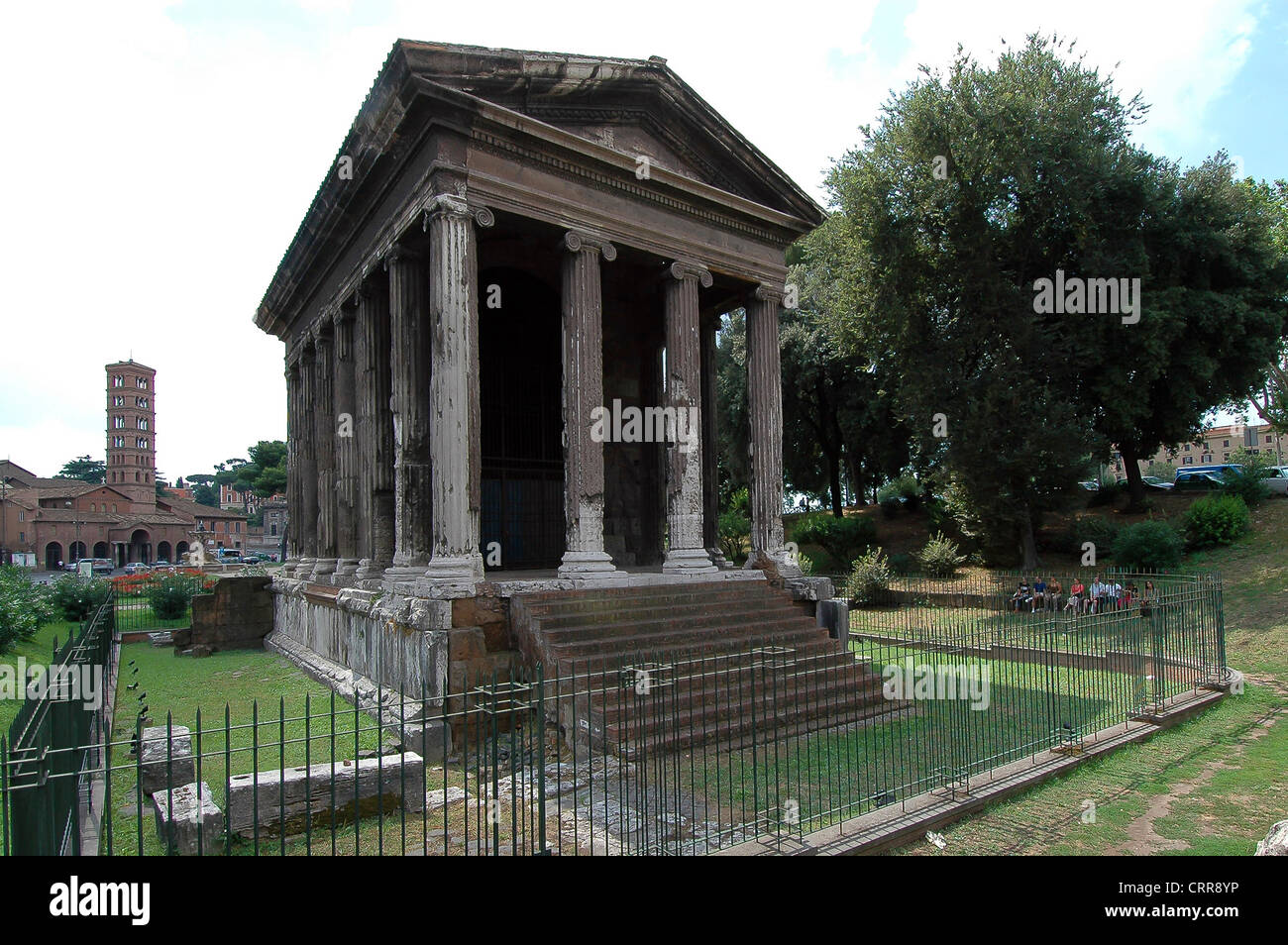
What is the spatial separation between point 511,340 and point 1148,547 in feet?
60.1

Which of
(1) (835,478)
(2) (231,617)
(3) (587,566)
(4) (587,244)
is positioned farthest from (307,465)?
(1) (835,478)

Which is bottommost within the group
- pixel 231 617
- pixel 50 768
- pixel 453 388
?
pixel 231 617

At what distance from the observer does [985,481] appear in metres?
23.6

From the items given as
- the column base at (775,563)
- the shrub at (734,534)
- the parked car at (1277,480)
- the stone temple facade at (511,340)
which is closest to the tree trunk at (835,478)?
the shrub at (734,534)

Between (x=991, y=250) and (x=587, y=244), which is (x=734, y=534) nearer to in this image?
(x=991, y=250)

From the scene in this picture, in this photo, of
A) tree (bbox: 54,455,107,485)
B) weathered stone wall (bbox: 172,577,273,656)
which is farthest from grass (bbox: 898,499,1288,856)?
tree (bbox: 54,455,107,485)

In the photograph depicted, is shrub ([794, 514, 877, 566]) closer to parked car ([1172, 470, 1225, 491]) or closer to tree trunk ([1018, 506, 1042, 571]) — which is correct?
tree trunk ([1018, 506, 1042, 571])

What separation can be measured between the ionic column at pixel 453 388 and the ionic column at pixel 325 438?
680 cm

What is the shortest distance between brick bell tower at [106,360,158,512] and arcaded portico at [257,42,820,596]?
6353 centimetres

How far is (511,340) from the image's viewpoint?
1698 centimetres

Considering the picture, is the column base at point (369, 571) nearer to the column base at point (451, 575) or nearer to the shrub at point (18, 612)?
the column base at point (451, 575)

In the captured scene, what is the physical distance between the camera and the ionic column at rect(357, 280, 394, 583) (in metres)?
13.4

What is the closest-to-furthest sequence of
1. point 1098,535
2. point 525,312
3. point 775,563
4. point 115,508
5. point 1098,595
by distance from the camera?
point 775,563 → point 525,312 → point 1098,595 → point 1098,535 → point 115,508

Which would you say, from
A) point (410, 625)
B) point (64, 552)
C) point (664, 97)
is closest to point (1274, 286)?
point (664, 97)
